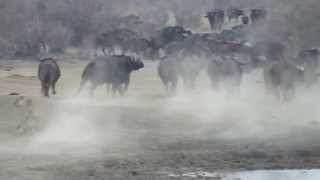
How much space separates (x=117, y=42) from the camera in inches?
1464

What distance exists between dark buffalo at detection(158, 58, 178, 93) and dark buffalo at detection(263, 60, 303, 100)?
2.54m

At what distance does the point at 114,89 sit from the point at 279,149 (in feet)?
31.4

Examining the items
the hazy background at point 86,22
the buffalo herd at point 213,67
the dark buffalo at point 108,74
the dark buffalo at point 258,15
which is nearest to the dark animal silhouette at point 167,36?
the hazy background at point 86,22

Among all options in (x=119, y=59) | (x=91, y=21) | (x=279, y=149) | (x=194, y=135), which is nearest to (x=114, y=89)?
(x=119, y=59)

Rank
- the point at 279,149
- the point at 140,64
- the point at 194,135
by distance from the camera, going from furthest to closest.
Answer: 1. the point at 140,64
2. the point at 194,135
3. the point at 279,149

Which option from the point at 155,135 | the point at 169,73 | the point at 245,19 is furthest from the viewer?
the point at 245,19

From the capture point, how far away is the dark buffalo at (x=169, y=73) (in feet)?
86.0

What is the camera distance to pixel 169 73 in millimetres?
26406

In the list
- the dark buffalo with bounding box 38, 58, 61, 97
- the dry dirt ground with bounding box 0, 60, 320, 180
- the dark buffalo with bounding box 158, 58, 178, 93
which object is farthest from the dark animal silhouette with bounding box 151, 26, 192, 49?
the dark buffalo with bounding box 38, 58, 61, 97

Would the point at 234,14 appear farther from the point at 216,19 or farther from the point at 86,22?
the point at 86,22

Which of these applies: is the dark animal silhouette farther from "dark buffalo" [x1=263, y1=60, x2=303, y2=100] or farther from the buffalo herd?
"dark buffalo" [x1=263, y1=60, x2=303, y2=100]

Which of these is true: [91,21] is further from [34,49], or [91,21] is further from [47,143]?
[47,143]

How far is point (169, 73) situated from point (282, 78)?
10.9 ft

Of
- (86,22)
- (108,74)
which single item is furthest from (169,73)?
(86,22)
